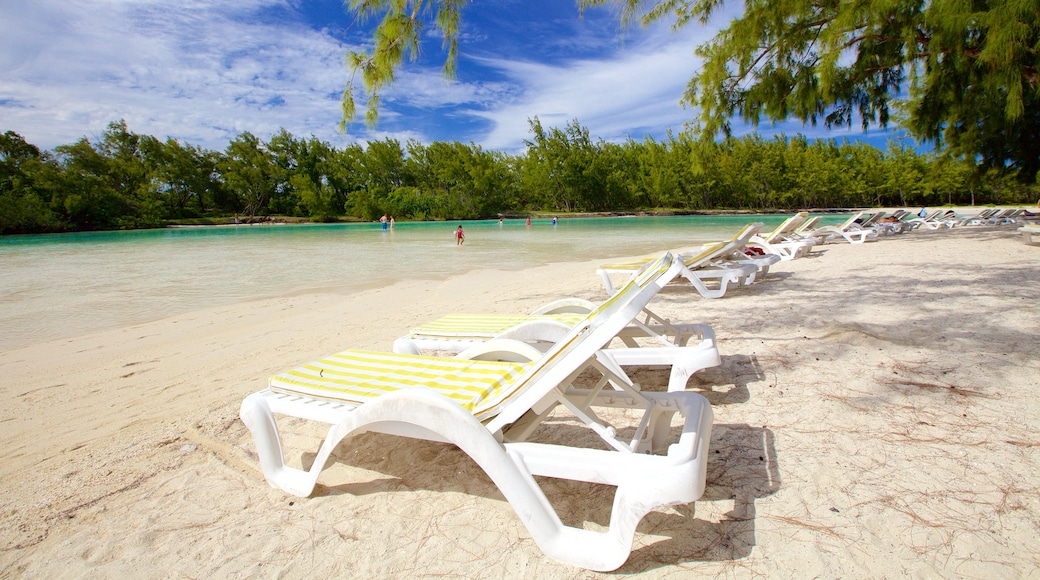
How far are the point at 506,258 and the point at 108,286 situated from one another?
9.44 m

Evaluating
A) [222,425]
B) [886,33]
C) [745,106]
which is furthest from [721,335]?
[886,33]

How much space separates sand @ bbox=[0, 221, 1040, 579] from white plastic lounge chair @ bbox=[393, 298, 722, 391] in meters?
0.30

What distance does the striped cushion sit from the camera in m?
1.88

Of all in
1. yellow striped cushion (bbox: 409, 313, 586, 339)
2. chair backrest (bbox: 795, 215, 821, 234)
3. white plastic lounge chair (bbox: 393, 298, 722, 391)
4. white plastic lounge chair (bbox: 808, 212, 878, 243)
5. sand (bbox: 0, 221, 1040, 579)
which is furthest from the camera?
white plastic lounge chair (bbox: 808, 212, 878, 243)

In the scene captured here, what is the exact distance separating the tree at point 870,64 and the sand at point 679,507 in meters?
3.52

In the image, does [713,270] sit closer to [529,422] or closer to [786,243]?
[529,422]

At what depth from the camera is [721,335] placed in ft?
13.6

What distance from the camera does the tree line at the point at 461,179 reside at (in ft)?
170

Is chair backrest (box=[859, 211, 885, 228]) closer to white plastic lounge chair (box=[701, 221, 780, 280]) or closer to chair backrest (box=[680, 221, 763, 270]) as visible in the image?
white plastic lounge chair (box=[701, 221, 780, 280])

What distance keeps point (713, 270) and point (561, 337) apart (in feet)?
11.8

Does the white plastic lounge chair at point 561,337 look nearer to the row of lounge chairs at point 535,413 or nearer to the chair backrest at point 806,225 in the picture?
the row of lounge chairs at point 535,413

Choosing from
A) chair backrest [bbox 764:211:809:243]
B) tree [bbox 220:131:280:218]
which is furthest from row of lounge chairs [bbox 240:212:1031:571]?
tree [bbox 220:131:280:218]

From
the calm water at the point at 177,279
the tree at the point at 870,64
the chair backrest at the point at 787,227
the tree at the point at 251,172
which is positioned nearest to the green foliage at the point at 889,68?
the tree at the point at 870,64

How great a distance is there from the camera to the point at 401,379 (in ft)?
7.10
